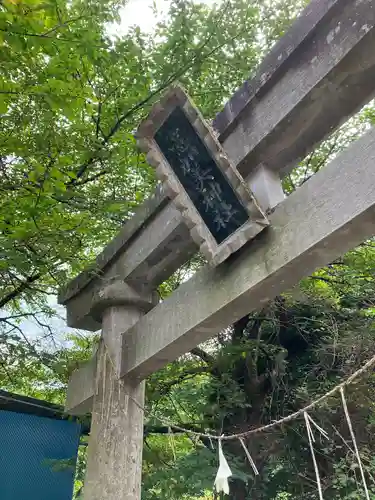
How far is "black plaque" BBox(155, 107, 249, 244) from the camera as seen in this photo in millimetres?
2139

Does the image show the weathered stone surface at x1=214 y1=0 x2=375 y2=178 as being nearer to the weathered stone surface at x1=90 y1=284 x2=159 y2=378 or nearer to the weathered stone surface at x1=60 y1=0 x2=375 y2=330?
the weathered stone surface at x1=60 y1=0 x2=375 y2=330

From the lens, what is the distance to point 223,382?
477 centimetres

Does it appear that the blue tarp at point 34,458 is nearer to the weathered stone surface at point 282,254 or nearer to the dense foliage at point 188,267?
the dense foliage at point 188,267

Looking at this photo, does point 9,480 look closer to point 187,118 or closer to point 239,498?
point 239,498

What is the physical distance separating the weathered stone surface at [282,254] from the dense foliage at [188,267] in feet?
3.02

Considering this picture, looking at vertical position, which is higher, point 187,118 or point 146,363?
point 187,118

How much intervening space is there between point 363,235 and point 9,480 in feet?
16.0

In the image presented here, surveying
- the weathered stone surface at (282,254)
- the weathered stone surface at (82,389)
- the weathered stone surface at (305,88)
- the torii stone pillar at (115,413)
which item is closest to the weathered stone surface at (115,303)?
the torii stone pillar at (115,413)

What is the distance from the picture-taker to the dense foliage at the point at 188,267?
9.70 feet

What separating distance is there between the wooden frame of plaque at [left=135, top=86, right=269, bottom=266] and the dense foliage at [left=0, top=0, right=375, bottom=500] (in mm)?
654

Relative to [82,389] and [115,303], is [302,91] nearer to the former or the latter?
[115,303]

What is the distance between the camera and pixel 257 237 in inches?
81.0

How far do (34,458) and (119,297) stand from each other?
3203 millimetres

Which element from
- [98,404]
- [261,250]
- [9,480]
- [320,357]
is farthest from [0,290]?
[320,357]
